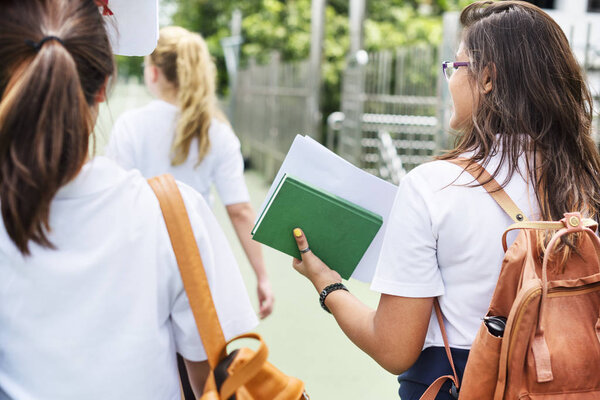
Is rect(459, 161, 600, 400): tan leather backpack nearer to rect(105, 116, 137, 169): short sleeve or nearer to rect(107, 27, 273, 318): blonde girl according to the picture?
rect(107, 27, 273, 318): blonde girl

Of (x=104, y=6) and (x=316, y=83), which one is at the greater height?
(x=104, y=6)

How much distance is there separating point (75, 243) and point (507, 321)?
2.82 ft

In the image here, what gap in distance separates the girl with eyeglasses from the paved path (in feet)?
8.42

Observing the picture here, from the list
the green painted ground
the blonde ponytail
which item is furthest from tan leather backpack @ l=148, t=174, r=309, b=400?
the green painted ground

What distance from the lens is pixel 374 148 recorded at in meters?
9.20

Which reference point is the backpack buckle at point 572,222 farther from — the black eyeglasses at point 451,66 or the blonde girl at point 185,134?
the blonde girl at point 185,134

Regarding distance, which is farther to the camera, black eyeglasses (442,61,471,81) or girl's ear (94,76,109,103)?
black eyeglasses (442,61,471,81)

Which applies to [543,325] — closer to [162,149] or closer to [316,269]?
[316,269]

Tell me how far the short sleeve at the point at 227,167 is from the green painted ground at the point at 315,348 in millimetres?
694

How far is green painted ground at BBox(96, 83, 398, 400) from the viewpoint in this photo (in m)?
4.29

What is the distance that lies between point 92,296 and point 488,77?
1025mm

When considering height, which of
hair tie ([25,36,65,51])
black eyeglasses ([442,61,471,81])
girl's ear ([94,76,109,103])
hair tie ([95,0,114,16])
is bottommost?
girl's ear ([94,76,109,103])

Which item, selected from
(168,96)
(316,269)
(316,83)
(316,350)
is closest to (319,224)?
(316,269)

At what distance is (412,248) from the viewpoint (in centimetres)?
160
